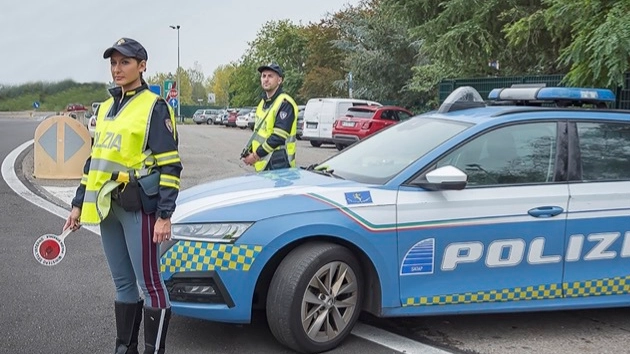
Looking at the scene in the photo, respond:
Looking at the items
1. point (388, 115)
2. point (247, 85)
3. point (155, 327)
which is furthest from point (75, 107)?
point (247, 85)

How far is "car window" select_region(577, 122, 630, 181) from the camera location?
4.68 m

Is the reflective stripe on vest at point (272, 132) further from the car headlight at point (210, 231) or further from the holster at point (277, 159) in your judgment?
the car headlight at point (210, 231)

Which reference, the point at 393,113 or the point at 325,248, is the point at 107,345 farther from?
the point at 393,113

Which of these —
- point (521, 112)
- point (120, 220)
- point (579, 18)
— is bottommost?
point (120, 220)

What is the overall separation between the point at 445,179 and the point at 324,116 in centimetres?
1931

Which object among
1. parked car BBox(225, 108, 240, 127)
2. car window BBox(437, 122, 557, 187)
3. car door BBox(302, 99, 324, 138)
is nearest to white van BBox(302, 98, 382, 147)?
car door BBox(302, 99, 324, 138)

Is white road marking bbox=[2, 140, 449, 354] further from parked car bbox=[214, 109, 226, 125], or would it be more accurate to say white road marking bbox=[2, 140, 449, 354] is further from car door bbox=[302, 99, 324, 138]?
parked car bbox=[214, 109, 226, 125]

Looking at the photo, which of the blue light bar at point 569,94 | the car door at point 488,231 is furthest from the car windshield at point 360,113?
the car door at point 488,231

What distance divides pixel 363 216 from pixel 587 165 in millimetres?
1733

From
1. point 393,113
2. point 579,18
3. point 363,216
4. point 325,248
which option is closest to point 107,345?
point 325,248

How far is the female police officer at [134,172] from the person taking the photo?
137 inches

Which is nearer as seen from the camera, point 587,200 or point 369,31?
point 587,200

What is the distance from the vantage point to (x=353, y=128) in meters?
20.5

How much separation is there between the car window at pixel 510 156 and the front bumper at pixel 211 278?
57.8 inches
